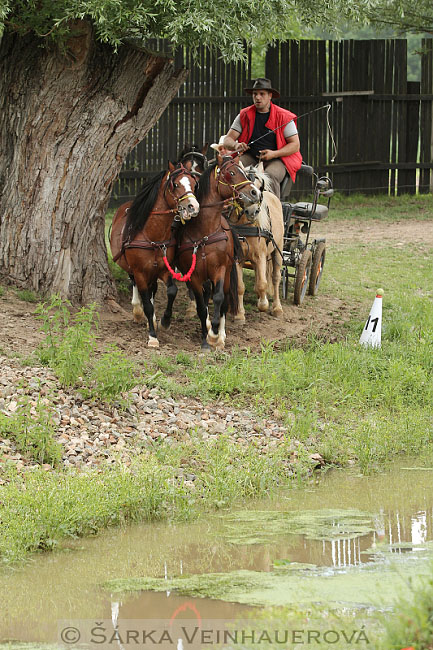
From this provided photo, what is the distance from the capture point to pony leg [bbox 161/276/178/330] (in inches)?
418

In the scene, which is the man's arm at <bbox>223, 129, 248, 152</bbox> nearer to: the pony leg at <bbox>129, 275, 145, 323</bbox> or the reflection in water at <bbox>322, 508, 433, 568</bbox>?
the pony leg at <bbox>129, 275, 145, 323</bbox>

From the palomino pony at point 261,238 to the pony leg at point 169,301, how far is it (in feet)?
3.00

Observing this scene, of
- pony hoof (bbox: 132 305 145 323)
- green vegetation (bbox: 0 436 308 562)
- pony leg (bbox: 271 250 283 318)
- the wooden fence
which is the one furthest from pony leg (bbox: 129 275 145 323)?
the wooden fence

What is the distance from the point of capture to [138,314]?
11125 millimetres

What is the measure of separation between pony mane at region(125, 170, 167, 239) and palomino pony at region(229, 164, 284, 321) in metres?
1.09

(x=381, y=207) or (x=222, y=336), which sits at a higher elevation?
(x=381, y=207)

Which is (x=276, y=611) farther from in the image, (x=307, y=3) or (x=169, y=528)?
(x=307, y=3)

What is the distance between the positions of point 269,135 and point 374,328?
9.64 ft

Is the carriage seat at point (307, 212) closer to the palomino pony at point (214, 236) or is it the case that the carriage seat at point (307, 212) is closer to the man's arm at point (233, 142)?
the man's arm at point (233, 142)

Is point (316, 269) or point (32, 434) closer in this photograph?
point (32, 434)

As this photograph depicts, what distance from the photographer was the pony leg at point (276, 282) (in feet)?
39.4

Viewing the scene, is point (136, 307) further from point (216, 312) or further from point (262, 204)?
point (262, 204)

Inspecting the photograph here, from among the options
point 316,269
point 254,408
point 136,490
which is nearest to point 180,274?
point 254,408

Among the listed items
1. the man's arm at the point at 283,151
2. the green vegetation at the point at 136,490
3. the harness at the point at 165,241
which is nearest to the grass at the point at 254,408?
the green vegetation at the point at 136,490
